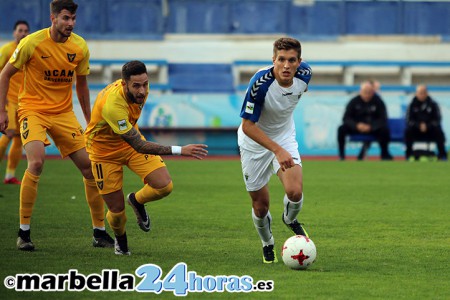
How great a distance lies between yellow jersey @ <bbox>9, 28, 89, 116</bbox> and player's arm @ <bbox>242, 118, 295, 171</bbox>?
2.22 metres

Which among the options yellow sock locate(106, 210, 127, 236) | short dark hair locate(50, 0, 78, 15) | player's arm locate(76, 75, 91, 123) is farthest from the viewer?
player's arm locate(76, 75, 91, 123)

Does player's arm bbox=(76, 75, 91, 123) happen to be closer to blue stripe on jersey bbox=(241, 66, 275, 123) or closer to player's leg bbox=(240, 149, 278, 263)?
player's leg bbox=(240, 149, 278, 263)

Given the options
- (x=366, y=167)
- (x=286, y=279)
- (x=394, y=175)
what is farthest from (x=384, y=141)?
(x=286, y=279)

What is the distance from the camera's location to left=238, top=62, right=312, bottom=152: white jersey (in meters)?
→ 8.30

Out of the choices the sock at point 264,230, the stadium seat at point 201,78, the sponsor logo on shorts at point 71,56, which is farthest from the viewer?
the stadium seat at point 201,78

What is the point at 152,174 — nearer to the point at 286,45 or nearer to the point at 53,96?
the point at 53,96

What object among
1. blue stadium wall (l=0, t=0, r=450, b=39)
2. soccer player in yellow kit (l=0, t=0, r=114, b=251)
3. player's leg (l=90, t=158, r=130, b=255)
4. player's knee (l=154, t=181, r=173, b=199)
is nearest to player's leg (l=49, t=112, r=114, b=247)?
soccer player in yellow kit (l=0, t=0, r=114, b=251)

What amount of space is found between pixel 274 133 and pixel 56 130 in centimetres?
229

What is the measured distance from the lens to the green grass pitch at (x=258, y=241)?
24.2 feet

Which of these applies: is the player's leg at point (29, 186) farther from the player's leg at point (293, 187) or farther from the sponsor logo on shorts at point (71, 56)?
the player's leg at point (293, 187)

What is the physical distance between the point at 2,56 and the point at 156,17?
801 inches

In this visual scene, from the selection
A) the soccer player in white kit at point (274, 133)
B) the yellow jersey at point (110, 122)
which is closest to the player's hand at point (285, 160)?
the soccer player in white kit at point (274, 133)

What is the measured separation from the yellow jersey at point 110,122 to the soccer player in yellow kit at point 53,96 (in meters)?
0.57

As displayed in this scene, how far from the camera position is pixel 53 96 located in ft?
31.4
